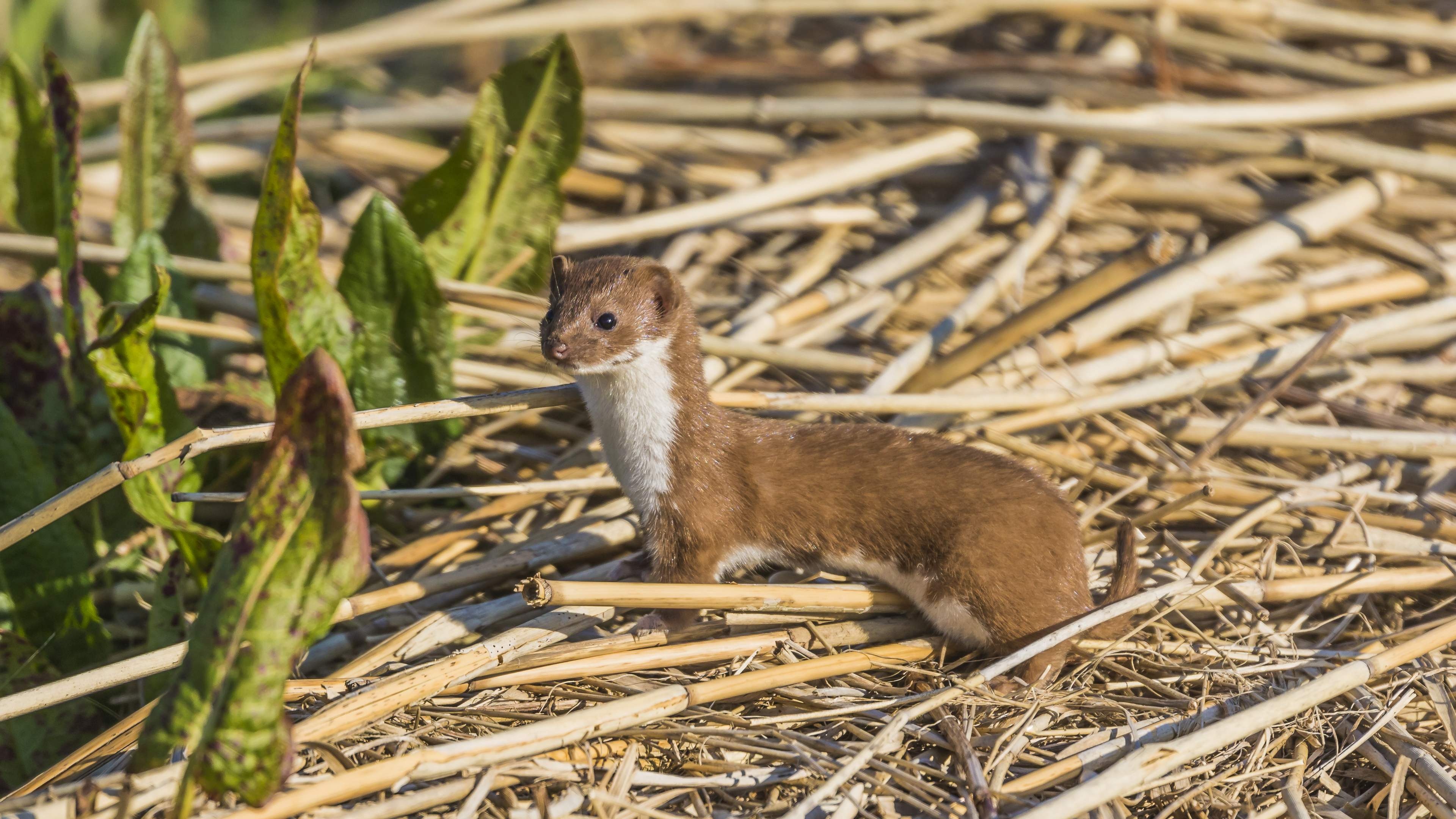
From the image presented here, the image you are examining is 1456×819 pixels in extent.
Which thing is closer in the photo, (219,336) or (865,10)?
(219,336)

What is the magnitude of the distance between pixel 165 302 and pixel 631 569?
194 cm

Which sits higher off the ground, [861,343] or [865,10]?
[865,10]

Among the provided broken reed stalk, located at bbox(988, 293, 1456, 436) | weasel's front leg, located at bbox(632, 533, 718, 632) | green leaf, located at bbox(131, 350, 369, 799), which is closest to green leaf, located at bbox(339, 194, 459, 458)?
weasel's front leg, located at bbox(632, 533, 718, 632)

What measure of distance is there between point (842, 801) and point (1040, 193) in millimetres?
3223

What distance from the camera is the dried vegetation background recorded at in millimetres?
2799

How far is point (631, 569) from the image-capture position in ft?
11.7

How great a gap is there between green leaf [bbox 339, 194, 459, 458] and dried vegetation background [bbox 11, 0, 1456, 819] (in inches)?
9.6

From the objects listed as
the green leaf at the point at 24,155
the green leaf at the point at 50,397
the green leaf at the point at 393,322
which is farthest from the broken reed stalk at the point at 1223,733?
the green leaf at the point at 24,155

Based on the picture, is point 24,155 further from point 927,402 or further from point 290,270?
point 927,402

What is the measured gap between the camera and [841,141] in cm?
560

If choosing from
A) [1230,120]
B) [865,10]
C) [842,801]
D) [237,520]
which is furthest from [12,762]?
[1230,120]

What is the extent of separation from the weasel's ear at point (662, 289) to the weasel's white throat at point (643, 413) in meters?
0.09

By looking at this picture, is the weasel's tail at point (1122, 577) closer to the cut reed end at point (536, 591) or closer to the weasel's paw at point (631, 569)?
the weasel's paw at point (631, 569)

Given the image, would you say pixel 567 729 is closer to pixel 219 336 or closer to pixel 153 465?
pixel 153 465
